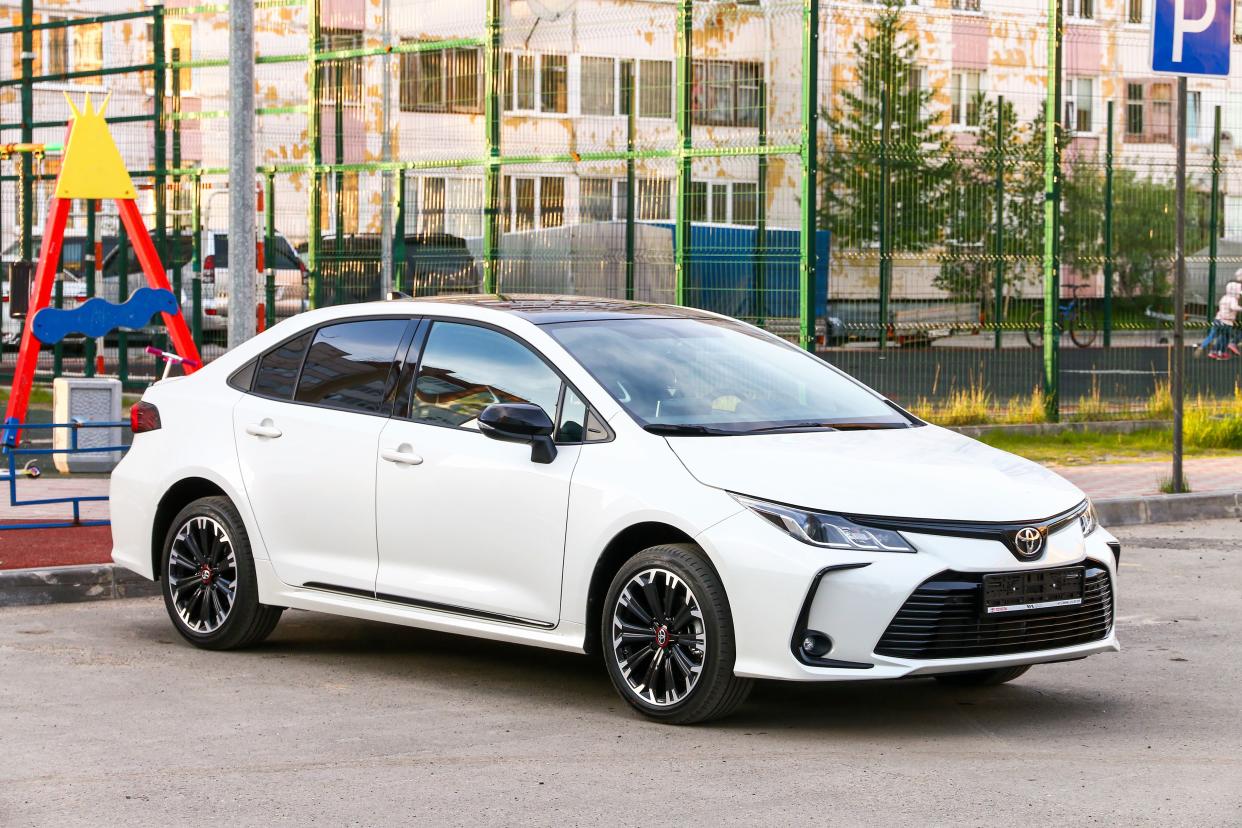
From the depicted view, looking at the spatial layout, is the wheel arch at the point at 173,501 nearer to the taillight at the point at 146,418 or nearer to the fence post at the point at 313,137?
the taillight at the point at 146,418

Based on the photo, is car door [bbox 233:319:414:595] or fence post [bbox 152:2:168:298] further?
fence post [bbox 152:2:168:298]

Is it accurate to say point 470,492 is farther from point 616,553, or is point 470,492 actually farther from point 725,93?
point 725,93

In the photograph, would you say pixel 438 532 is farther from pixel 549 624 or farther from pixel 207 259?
pixel 207 259

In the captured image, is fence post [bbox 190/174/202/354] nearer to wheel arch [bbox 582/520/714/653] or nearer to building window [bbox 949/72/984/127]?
building window [bbox 949/72/984/127]

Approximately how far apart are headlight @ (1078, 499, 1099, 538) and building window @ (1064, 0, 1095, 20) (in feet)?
41.5

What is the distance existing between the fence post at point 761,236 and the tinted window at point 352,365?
27.8ft

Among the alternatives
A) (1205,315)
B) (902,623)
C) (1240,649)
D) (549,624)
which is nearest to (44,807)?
(549,624)

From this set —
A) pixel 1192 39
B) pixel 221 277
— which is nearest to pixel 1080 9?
pixel 1192 39

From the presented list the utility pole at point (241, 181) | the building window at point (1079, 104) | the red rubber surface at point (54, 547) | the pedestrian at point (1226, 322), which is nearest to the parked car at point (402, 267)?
the utility pole at point (241, 181)

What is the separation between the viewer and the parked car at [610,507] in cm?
631

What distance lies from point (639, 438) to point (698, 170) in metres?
10.7

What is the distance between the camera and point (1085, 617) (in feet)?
22.0

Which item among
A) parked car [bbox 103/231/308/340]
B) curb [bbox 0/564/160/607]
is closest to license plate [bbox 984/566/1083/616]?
curb [bbox 0/564/160/607]

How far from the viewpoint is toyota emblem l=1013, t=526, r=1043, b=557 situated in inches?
252
